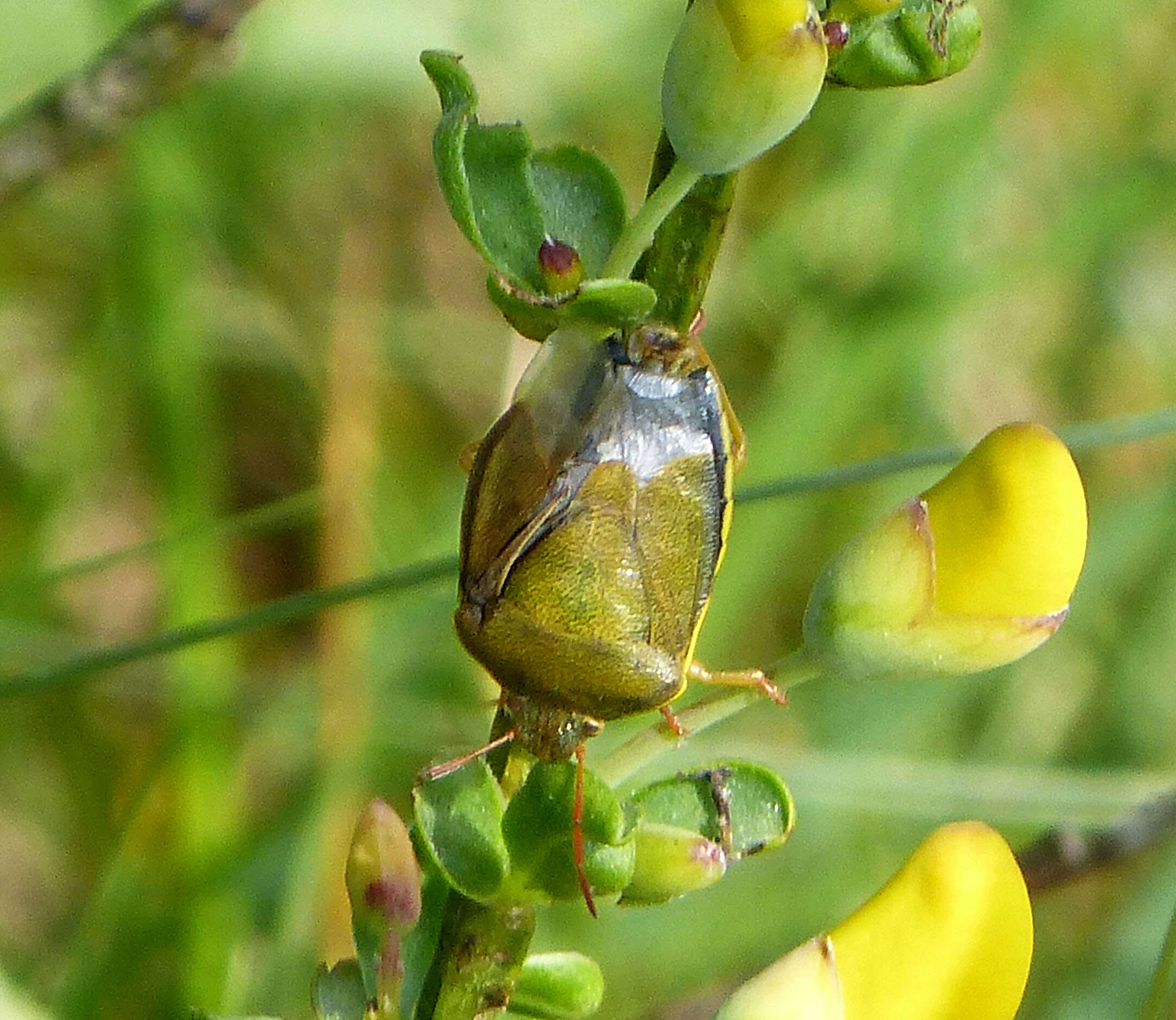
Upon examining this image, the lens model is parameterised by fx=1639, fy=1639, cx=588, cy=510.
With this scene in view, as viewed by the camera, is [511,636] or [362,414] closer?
[511,636]

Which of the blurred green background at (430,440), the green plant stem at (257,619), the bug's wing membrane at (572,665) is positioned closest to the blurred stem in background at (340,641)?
the blurred green background at (430,440)

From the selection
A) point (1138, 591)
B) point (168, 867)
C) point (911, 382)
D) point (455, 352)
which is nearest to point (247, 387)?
point (455, 352)

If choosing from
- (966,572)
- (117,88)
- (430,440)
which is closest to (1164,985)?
(966,572)

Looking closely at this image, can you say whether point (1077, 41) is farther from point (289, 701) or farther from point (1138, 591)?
point (289, 701)

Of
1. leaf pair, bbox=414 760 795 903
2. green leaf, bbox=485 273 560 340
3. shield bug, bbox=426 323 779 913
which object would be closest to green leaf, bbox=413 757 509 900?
leaf pair, bbox=414 760 795 903

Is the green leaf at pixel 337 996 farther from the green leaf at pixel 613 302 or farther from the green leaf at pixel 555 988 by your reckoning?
the green leaf at pixel 613 302

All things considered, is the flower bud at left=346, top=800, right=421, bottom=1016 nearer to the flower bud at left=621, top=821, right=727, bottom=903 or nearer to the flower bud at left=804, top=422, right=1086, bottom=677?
the flower bud at left=621, top=821, right=727, bottom=903

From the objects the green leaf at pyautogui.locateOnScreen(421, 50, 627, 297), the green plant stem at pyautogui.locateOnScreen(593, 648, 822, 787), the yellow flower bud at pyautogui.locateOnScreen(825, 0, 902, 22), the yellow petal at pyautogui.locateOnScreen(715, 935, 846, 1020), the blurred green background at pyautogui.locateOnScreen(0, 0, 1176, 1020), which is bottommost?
the blurred green background at pyautogui.locateOnScreen(0, 0, 1176, 1020)
